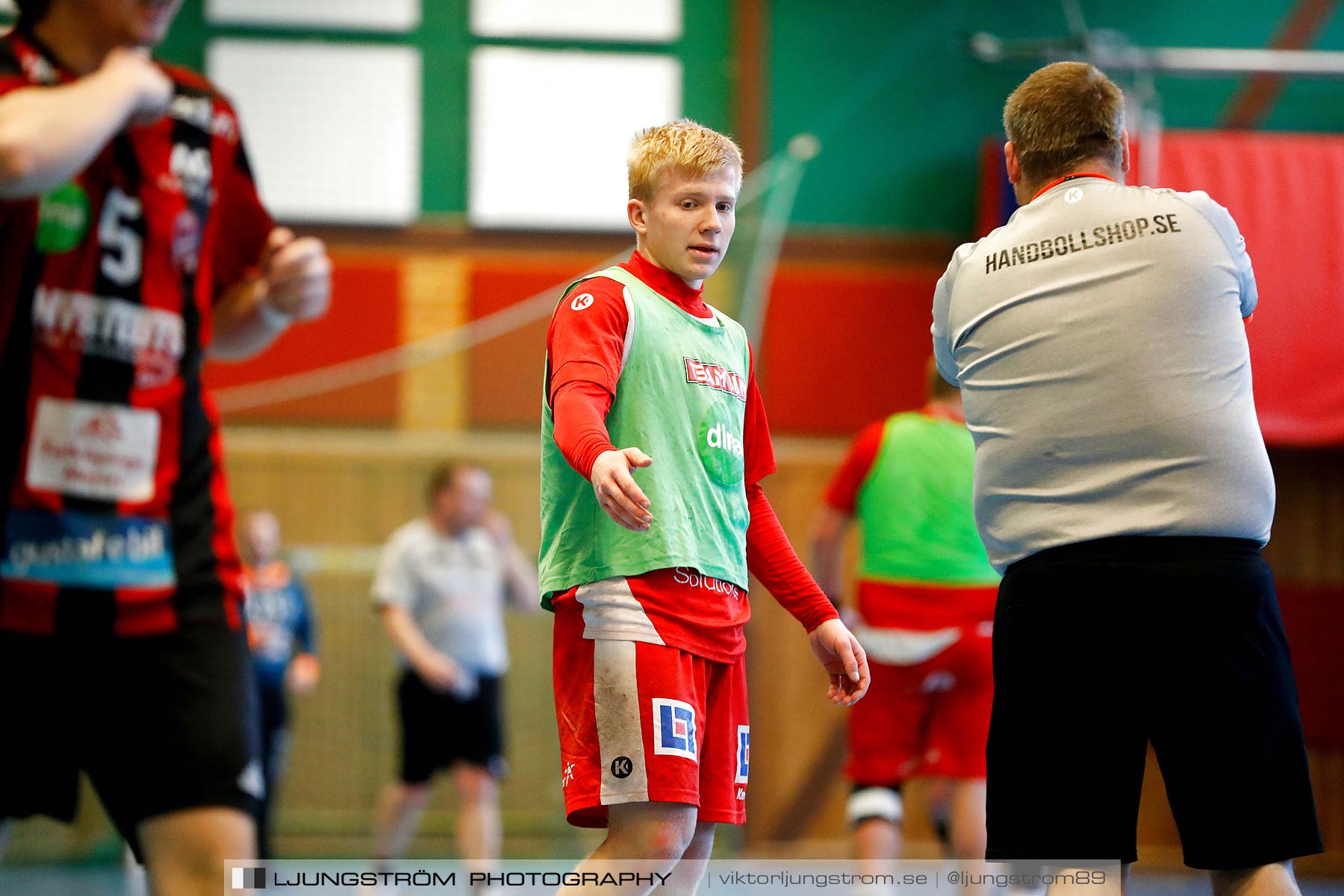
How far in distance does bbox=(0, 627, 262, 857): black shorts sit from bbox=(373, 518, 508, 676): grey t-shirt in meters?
3.93

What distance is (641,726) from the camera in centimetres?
214

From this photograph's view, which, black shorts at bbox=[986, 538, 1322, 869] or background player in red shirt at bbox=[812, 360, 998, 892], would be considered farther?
background player in red shirt at bbox=[812, 360, 998, 892]

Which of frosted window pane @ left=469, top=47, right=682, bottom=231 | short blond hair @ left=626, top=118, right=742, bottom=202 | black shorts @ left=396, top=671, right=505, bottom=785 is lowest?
black shorts @ left=396, top=671, right=505, bottom=785

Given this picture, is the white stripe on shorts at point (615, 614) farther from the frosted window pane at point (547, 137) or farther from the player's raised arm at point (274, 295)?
the frosted window pane at point (547, 137)

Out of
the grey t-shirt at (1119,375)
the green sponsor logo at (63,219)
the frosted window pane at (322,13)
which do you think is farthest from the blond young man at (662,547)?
the frosted window pane at (322,13)

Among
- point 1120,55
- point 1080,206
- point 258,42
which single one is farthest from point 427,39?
point 1080,206

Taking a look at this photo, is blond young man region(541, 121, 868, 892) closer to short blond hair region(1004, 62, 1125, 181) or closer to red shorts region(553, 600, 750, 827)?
red shorts region(553, 600, 750, 827)

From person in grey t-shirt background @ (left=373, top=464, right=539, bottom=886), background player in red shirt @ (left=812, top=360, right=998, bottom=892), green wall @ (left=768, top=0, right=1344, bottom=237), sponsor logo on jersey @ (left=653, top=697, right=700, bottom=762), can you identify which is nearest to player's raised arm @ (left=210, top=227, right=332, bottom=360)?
Result: sponsor logo on jersey @ (left=653, top=697, right=700, bottom=762)

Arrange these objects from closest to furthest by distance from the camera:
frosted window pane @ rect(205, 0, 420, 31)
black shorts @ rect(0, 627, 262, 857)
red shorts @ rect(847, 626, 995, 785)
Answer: black shorts @ rect(0, 627, 262, 857) → red shorts @ rect(847, 626, 995, 785) → frosted window pane @ rect(205, 0, 420, 31)

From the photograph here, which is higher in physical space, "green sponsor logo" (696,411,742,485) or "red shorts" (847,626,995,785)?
"green sponsor logo" (696,411,742,485)

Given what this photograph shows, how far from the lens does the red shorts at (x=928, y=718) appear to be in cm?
405

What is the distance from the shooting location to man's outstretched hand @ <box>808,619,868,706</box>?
7.63 feet

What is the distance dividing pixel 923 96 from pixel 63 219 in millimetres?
6743

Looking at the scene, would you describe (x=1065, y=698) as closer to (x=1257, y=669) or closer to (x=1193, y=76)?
(x=1257, y=669)
